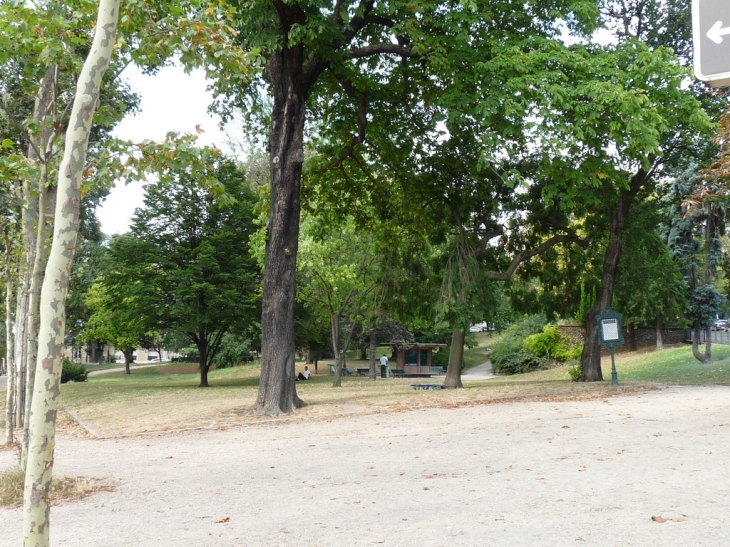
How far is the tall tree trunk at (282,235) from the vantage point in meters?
14.1

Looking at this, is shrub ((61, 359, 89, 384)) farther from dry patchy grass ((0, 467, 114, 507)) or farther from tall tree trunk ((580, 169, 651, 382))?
dry patchy grass ((0, 467, 114, 507))

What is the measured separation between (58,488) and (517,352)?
118 feet

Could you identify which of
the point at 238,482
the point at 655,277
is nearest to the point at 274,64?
the point at 238,482

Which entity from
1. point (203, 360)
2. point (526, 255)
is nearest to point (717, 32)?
point (526, 255)

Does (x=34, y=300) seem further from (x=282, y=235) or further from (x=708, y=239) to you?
(x=708, y=239)

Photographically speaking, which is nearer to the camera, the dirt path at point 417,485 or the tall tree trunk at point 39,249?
the dirt path at point 417,485

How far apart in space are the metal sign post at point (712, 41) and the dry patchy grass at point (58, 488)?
6.74 meters

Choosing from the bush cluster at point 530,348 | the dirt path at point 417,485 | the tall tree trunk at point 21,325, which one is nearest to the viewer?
the dirt path at point 417,485

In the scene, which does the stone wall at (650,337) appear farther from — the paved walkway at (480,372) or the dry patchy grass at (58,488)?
the dry patchy grass at (58,488)

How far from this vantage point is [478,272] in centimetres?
1928

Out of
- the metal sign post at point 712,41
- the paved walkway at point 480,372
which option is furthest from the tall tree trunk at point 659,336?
the metal sign post at point 712,41

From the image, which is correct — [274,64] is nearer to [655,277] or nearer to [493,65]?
[493,65]

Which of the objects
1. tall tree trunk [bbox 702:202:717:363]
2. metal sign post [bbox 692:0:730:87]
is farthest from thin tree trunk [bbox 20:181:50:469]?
tall tree trunk [bbox 702:202:717:363]

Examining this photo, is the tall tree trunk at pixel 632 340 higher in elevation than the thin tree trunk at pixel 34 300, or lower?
lower
